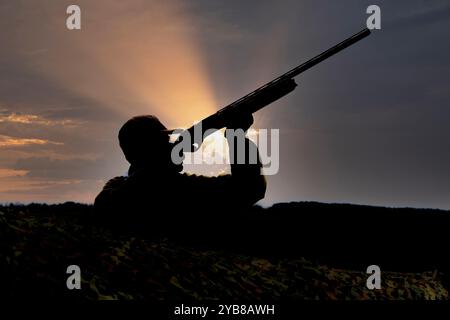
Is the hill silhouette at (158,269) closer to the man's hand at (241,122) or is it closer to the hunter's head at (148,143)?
the hunter's head at (148,143)

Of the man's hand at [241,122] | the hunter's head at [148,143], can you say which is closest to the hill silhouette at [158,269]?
the hunter's head at [148,143]

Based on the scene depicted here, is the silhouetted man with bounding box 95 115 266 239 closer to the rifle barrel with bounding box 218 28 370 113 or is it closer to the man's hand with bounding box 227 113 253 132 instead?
the man's hand with bounding box 227 113 253 132

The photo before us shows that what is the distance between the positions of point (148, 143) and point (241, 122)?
5.75 ft

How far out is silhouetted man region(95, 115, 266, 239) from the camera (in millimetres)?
9523

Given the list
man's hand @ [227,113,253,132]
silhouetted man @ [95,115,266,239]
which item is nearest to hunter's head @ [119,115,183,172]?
silhouetted man @ [95,115,266,239]

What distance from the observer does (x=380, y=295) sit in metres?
9.10

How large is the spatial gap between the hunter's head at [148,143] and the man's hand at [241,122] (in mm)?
1167

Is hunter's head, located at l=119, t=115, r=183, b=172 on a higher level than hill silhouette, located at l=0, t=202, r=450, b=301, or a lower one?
higher

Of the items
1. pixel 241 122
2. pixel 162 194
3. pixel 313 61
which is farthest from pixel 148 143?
pixel 313 61

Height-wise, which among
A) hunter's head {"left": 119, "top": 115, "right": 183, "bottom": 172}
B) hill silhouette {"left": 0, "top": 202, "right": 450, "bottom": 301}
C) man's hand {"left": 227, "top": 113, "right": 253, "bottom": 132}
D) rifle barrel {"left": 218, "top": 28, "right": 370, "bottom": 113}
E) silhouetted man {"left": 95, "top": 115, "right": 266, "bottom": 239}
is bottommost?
hill silhouette {"left": 0, "top": 202, "right": 450, "bottom": 301}

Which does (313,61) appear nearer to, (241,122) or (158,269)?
(241,122)

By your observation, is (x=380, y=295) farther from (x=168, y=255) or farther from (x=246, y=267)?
(x=168, y=255)

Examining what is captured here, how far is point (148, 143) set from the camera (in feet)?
32.4

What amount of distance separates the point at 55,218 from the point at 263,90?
4685mm
